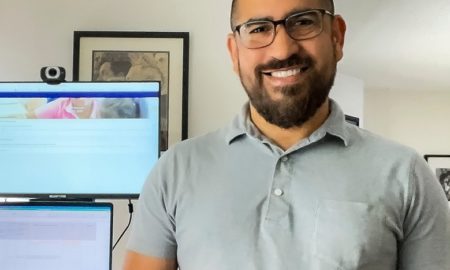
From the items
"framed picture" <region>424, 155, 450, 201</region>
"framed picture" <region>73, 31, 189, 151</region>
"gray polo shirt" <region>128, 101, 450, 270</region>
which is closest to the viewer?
"gray polo shirt" <region>128, 101, 450, 270</region>

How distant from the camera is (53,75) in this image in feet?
4.93

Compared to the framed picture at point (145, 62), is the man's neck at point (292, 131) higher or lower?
lower

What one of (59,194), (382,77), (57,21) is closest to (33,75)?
(57,21)

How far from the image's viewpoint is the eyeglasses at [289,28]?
1.08 metres

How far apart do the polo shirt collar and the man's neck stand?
0.06 ft

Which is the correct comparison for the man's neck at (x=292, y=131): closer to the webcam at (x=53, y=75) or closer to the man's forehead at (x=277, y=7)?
the man's forehead at (x=277, y=7)

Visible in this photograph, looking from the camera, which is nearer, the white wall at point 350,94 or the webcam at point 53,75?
the webcam at point 53,75

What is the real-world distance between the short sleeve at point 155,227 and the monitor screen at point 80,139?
34cm

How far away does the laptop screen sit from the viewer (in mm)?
1398

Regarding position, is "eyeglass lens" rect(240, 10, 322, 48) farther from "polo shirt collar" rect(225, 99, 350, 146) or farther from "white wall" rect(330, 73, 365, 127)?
"white wall" rect(330, 73, 365, 127)

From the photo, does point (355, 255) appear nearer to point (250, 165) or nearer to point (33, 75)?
point (250, 165)

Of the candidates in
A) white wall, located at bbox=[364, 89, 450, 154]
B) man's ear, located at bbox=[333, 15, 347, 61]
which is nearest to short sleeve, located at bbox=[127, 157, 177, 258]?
man's ear, located at bbox=[333, 15, 347, 61]

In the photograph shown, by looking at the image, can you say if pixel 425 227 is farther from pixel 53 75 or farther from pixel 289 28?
pixel 53 75

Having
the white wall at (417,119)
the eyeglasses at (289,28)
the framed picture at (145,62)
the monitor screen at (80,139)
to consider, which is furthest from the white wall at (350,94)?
the eyeglasses at (289,28)
